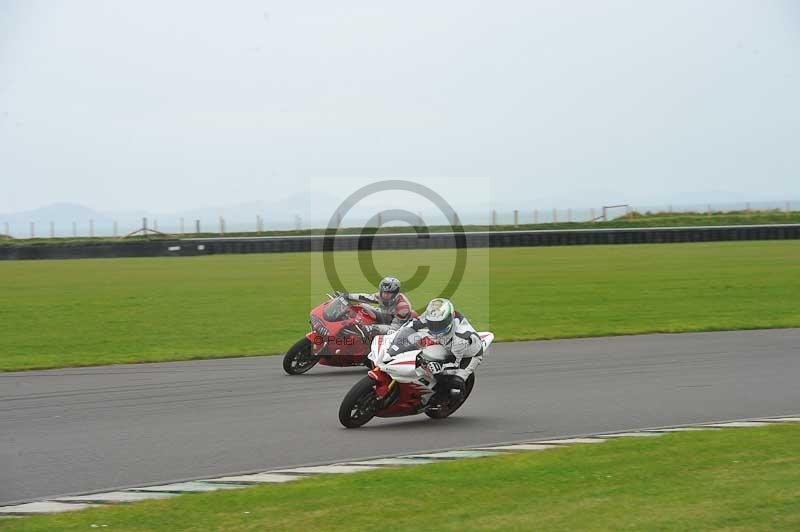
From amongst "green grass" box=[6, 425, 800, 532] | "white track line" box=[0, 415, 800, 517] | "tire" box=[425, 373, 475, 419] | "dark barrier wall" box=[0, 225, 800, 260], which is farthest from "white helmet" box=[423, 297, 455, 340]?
"dark barrier wall" box=[0, 225, 800, 260]

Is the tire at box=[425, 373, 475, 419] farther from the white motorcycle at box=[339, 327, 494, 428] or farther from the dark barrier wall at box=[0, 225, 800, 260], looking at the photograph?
the dark barrier wall at box=[0, 225, 800, 260]

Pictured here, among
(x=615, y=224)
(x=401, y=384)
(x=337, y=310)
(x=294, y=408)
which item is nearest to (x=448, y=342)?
(x=401, y=384)

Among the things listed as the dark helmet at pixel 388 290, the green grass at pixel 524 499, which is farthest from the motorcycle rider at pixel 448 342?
the dark helmet at pixel 388 290

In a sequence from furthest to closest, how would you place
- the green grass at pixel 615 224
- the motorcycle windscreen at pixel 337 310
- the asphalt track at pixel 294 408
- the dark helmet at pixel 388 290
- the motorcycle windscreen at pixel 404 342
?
the green grass at pixel 615 224, the motorcycle windscreen at pixel 337 310, the dark helmet at pixel 388 290, the motorcycle windscreen at pixel 404 342, the asphalt track at pixel 294 408

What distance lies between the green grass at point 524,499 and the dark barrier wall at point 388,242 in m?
37.3

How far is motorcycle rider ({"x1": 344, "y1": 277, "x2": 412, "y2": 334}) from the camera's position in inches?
595

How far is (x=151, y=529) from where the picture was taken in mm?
6934

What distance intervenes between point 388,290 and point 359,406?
4.30 meters

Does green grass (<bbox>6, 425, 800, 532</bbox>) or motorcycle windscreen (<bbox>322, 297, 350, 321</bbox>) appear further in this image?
motorcycle windscreen (<bbox>322, 297, 350, 321</bbox>)

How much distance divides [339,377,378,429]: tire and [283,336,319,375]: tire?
13.8 ft

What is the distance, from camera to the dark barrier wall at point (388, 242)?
46.2 m

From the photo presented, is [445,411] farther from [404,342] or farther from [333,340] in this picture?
[333,340]

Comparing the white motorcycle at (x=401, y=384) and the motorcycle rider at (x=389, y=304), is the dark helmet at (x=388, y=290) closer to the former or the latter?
the motorcycle rider at (x=389, y=304)

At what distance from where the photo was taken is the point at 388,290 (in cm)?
1509
